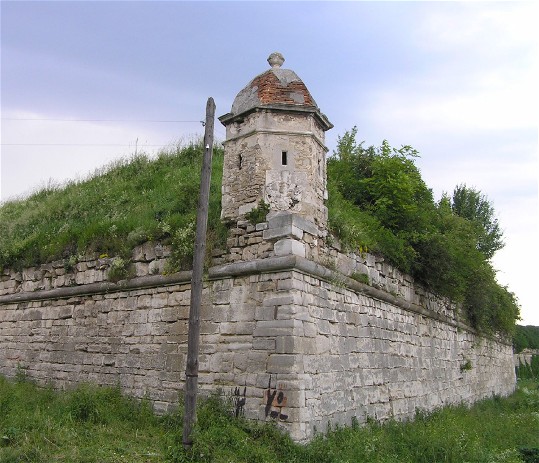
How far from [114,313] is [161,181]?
521cm

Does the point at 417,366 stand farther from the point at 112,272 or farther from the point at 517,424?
the point at 112,272

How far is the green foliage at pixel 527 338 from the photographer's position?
3297cm

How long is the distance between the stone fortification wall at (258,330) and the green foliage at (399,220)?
456mm

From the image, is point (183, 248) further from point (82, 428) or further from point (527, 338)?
point (527, 338)

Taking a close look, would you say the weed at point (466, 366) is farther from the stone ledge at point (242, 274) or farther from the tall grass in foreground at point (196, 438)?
the tall grass in foreground at point (196, 438)

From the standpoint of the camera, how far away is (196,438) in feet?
20.3

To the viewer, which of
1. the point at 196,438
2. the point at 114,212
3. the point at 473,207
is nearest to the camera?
the point at 196,438

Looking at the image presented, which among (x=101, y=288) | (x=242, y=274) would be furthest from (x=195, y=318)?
(x=101, y=288)

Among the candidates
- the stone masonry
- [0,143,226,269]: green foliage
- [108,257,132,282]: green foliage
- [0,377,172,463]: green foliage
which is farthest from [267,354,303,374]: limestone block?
[108,257,132,282]: green foliage

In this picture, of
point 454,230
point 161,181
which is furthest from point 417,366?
point 161,181

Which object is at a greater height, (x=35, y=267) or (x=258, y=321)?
(x=35, y=267)

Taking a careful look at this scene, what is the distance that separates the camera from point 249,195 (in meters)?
7.79

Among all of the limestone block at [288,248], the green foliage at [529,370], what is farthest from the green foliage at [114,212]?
the green foliage at [529,370]

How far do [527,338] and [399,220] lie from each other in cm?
2884
